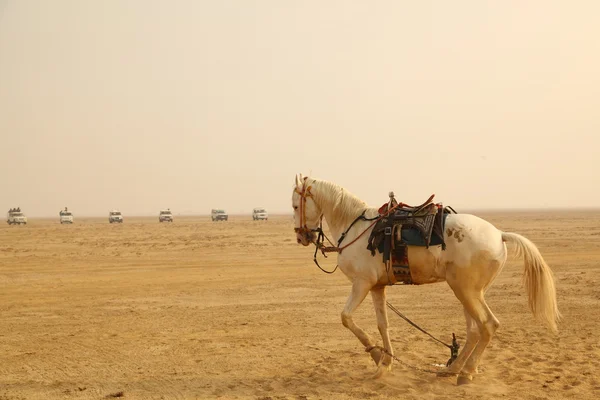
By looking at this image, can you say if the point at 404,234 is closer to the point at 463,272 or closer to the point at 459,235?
the point at 459,235

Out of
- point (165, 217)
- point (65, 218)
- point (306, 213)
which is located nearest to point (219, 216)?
point (165, 217)

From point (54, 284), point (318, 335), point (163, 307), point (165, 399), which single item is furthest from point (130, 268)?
point (165, 399)

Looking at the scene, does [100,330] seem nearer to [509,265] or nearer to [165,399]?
[165,399]

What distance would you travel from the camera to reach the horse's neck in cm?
844

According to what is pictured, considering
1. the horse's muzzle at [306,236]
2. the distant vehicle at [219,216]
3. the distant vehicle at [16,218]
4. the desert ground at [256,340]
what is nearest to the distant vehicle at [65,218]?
the distant vehicle at [16,218]

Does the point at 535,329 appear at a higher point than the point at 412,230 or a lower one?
lower

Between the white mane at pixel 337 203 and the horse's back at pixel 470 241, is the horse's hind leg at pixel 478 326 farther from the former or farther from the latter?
the white mane at pixel 337 203

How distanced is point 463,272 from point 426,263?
0.52m

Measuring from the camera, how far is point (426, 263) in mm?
7609

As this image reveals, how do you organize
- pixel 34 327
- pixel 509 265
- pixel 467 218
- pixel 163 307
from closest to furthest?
pixel 467 218 → pixel 34 327 → pixel 163 307 → pixel 509 265

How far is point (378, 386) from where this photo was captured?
7578 millimetres

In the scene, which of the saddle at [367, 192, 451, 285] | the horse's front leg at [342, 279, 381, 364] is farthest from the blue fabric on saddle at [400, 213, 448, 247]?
the horse's front leg at [342, 279, 381, 364]

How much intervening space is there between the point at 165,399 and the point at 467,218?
4845 millimetres

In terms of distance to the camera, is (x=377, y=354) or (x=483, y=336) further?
(x=377, y=354)
